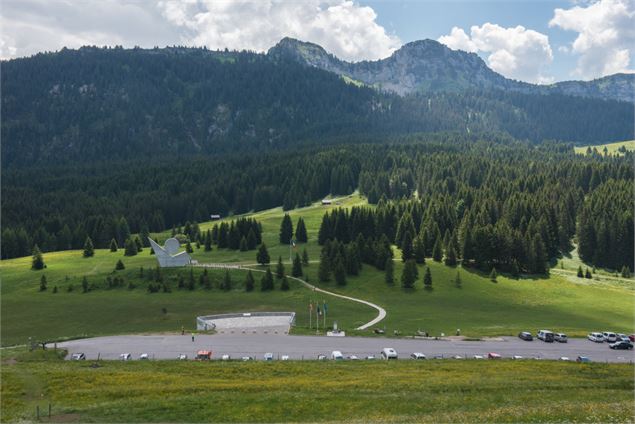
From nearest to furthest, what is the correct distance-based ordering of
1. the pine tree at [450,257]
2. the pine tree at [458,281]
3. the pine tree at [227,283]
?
the pine tree at [227,283], the pine tree at [458,281], the pine tree at [450,257]

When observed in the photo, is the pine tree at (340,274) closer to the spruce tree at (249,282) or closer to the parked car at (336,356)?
the spruce tree at (249,282)

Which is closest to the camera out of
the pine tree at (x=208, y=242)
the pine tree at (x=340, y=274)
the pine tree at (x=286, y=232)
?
the pine tree at (x=340, y=274)

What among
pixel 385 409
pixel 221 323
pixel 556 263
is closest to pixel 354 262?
pixel 221 323

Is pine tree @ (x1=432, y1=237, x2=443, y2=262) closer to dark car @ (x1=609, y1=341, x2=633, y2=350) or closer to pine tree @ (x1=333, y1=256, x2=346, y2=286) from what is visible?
pine tree @ (x1=333, y1=256, x2=346, y2=286)

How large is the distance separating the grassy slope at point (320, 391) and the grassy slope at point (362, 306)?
23.4 metres

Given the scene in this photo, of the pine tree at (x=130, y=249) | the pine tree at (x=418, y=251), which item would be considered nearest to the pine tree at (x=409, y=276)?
the pine tree at (x=418, y=251)

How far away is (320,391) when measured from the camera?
150ft

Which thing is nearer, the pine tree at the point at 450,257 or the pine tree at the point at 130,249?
the pine tree at the point at 450,257

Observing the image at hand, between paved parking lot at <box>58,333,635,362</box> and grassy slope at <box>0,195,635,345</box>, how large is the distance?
25.9 ft

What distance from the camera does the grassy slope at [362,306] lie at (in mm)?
84000

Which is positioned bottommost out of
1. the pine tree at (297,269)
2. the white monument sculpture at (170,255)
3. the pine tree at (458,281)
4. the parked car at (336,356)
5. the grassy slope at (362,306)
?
the grassy slope at (362,306)

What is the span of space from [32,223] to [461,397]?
658 ft

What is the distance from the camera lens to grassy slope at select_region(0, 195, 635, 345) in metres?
84.0

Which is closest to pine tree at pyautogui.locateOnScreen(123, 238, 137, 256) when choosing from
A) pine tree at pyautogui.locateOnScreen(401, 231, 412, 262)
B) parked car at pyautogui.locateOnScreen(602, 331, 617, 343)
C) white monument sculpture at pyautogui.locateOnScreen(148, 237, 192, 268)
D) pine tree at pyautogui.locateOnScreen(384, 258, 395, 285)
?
white monument sculpture at pyautogui.locateOnScreen(148, 237, 192, 268)
